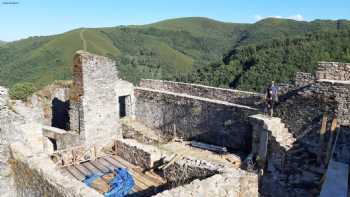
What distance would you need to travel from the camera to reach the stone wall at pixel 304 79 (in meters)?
9.08

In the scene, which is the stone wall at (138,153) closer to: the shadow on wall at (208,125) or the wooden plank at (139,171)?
the wooden plank at (139,171)

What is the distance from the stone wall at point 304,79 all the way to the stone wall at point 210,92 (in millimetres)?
1261

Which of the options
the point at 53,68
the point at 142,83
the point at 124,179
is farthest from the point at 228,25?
the point at 124,179

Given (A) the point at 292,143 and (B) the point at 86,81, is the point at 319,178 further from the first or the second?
(B) the point at 86,81

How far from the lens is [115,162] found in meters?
8.38

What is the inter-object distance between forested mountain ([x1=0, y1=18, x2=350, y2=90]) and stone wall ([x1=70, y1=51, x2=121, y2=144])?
15.2 meters

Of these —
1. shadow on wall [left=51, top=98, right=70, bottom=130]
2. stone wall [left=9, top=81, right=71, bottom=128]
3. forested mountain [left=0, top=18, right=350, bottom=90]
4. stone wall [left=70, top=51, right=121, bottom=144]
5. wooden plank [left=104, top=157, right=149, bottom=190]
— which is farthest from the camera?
forested mountain [left=0, top=18, right=350, bottom=90]

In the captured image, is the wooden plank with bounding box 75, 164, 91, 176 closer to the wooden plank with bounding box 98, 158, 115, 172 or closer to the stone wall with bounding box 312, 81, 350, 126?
the wooden plank with bounding box 98, 158, 115, 172

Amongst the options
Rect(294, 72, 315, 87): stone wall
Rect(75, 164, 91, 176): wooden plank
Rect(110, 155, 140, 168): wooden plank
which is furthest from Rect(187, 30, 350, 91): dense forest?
Rect(75, 164, 91, 176): wooden plank

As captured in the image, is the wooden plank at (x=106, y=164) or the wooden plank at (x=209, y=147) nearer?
the wooden plank at (x=106, y=164)

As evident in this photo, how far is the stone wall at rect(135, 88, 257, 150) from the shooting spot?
33.1ft

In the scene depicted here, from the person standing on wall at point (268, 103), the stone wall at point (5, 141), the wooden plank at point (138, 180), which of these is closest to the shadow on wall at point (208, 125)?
the person standing on wall at point (268, 103)

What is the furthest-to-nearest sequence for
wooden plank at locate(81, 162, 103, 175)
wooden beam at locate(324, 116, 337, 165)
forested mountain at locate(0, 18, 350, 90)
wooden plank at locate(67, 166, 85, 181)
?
forested mountain at locate(0, 18, 350, 90) → wooden beam at locate(324, 116, 337, 165) → wooden plank at locate(81, 162, 103, 175) → wooden plank at locate(67, 166, 85, 181)

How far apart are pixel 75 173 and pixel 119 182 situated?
1.41 m
